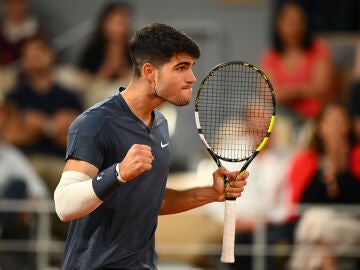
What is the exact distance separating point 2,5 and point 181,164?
2877 mm

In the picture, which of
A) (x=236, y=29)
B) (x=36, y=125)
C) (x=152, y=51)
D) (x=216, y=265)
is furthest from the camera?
(x=236, y=29)

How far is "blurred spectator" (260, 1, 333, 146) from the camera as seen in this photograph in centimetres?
823

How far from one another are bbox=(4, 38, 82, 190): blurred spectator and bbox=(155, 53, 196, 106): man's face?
3976 mm

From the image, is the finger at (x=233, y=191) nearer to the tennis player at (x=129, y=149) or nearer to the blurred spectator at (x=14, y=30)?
the tennis player at (x=129, y=149)

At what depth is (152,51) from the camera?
153 inches

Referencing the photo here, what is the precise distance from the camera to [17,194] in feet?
23.6

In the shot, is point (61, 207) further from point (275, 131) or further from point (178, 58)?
point (275, 131)

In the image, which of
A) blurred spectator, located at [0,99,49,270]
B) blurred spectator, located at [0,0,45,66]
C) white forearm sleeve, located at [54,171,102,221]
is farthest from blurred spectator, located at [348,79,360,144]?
white forearm sleeve, located at [54,171,102,221]

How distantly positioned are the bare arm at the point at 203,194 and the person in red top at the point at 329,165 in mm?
2789

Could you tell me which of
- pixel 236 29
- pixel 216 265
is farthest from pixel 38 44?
pixel 216 265

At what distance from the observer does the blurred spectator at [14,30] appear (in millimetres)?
9234

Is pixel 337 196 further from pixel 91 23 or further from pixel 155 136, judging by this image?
pixel 91 23

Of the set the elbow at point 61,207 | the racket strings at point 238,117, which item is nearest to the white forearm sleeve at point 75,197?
the elbow at point 61,207

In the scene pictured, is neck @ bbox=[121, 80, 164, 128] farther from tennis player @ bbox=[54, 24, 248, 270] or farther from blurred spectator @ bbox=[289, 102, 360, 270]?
blurred spectator @ bbox=[289, 102, 360, 270]
